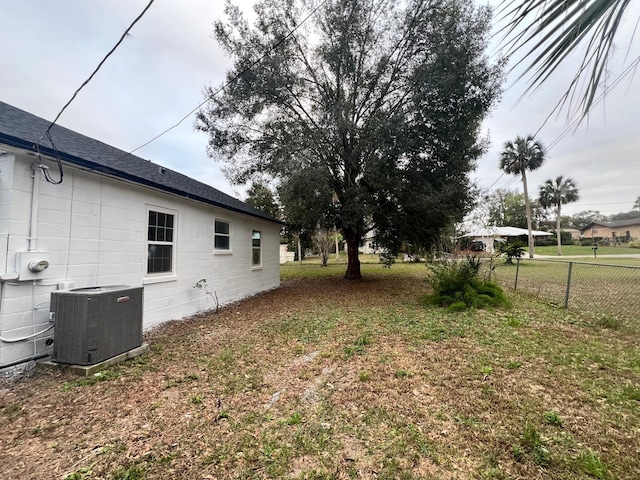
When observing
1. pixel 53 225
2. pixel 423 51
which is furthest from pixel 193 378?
pixel 423 51

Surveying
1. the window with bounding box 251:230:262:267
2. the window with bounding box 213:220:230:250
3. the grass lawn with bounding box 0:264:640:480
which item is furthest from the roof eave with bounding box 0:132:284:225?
the window with bounding box 251:230:262:267

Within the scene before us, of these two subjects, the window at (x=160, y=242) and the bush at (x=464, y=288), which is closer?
the window at (x=160, y=242)

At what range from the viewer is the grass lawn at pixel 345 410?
196 centimetres

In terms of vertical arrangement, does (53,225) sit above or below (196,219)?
below

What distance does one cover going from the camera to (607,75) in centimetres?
111

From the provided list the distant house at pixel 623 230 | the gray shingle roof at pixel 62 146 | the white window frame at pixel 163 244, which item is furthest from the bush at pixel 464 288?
the gray shingle roof at pixel 62 146

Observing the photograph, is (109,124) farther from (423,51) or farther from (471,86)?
(471,86)

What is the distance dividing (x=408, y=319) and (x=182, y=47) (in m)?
8.78

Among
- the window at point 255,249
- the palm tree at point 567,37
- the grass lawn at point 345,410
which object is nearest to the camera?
the palm tree at point 567,37

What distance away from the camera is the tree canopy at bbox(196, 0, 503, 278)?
8164 millimetres

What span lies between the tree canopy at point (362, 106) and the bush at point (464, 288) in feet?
Result: 6.61

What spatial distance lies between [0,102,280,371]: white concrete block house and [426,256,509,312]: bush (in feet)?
19.4

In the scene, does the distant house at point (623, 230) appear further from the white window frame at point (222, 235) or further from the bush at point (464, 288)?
the white window frame at point (222, 235)

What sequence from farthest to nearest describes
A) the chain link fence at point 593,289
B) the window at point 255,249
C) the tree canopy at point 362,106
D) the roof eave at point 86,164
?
the window at point 255,249 < the tree canopy at point 362,106 < the chain link fence at point 593,289 < the roof eave at point 86,164
